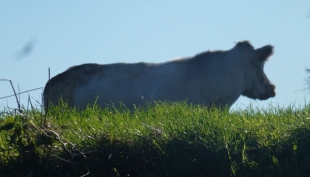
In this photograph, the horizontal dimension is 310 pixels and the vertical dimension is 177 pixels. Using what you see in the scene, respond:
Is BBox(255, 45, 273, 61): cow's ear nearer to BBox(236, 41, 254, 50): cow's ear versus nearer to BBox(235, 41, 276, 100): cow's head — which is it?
BBox(235, 41, 276, 100): cow's head

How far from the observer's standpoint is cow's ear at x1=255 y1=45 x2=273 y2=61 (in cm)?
1343

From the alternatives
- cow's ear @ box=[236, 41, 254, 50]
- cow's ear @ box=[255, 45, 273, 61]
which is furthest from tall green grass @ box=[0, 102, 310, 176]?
cow's ear @ box=[255, 45, 273, 61]

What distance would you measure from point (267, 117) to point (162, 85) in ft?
16.3

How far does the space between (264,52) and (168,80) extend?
2.33 metres

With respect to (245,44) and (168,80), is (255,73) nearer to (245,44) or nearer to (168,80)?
(245,44)

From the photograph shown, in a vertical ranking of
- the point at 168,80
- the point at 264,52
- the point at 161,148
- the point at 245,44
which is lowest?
the point at 161,148

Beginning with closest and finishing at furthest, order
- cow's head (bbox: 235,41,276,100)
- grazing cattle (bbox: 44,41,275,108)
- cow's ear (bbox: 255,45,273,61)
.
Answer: grazing cattle (bbox: 44,41,275,108) < cow's head (bbox: 235,41,276,100) < cow's ear (bbox: 255,45,273,61)

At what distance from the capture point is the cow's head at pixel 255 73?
1324cm

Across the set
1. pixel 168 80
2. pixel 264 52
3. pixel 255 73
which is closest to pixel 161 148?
pixel 168 80

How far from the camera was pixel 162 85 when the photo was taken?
12.1m

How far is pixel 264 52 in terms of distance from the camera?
13.5 metres

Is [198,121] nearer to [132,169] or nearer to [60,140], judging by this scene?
[132,169]

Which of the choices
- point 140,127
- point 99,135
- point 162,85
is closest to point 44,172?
point 99,135

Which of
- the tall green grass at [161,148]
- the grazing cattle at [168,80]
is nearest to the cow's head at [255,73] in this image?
the grazing cattle at [168,80]
